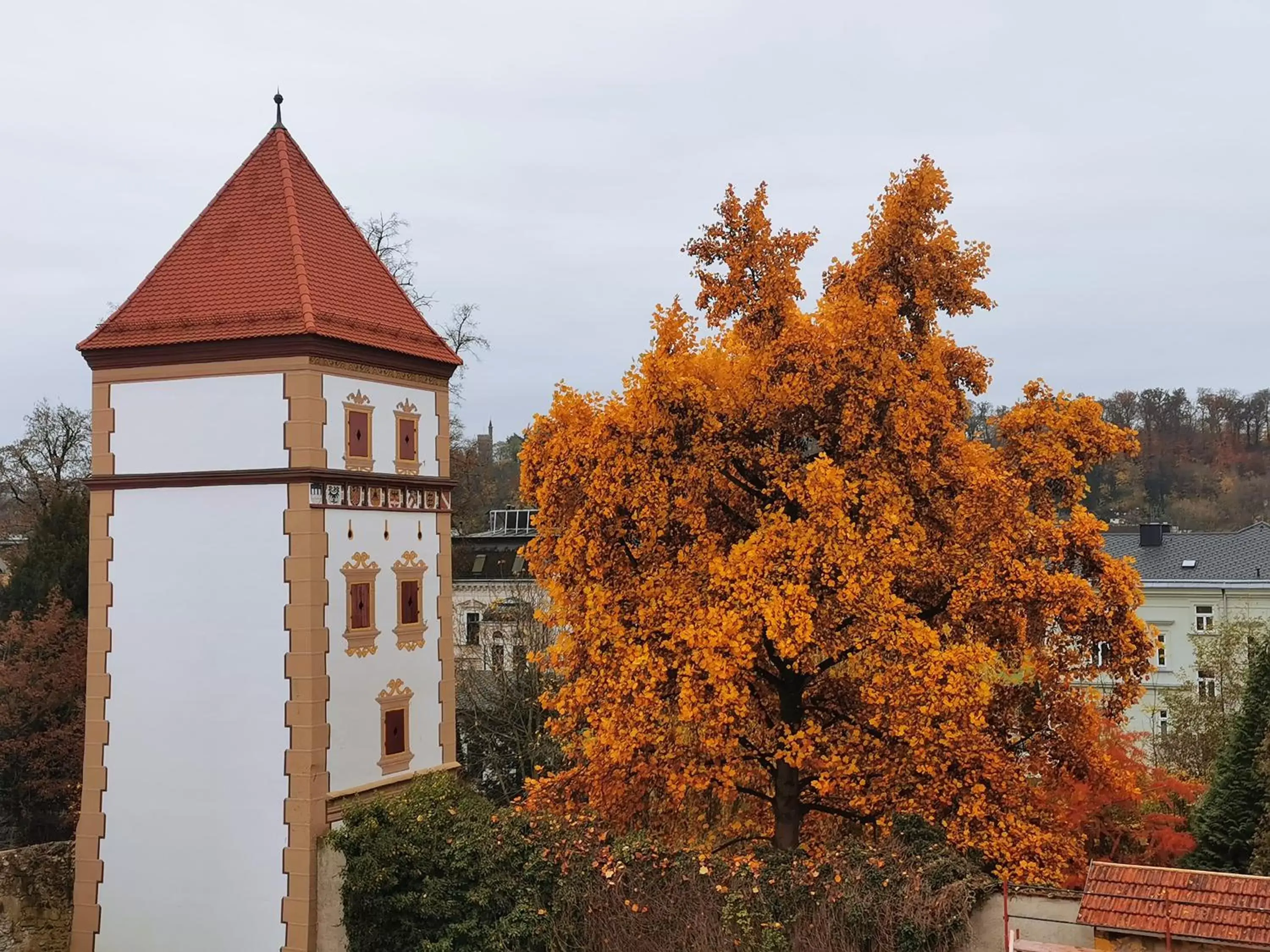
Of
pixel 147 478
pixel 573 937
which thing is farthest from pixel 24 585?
pixel 573 937

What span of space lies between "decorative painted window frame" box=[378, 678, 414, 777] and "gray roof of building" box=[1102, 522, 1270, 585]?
28.4 metres

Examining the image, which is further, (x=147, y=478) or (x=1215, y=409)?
(x=1215, y=409)

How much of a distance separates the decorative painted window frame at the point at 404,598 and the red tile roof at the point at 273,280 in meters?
2.91

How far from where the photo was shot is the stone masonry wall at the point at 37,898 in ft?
51.3

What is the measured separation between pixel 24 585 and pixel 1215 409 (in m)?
59.8

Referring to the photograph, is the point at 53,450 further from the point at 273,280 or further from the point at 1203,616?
the point at 1203,616

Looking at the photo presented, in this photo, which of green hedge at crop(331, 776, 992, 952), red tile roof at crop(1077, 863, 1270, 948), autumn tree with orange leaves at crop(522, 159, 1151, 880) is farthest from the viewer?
autumn tree with orange leaves at crop(522, 159, 1151, 880)

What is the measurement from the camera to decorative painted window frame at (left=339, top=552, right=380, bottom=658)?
49.8ft

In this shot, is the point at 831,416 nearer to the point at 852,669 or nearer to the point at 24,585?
the point at 852,669

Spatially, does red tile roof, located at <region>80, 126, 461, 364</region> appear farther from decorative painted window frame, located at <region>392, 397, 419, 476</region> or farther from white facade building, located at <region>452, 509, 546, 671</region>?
white facade building, located at <region>452, 509, 546, 671</region>

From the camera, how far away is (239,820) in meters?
14.7

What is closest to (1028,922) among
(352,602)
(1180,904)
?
(1180,904)

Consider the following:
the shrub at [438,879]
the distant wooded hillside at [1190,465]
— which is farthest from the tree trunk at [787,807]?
the distant wooded hillside at [1190,465]

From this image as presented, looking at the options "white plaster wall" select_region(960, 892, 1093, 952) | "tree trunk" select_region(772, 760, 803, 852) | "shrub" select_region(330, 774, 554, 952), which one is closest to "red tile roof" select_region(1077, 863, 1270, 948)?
"white plaster wall" select_region(960, 892, 1093, 952)
